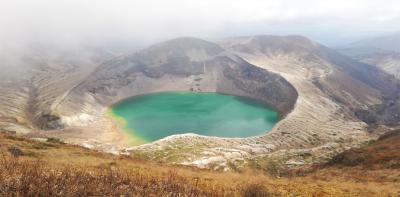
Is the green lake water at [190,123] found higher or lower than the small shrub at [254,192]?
higher

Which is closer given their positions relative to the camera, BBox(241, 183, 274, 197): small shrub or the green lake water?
BBox(241, 183, 274, 197): small shrub

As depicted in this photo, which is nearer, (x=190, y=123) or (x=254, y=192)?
(x=254, y=192)

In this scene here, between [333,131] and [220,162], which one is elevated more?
[333,131]

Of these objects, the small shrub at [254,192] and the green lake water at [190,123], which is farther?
the green lake water at [190,123]

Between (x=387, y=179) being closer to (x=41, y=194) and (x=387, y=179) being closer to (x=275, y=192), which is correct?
(x=275, y=192)

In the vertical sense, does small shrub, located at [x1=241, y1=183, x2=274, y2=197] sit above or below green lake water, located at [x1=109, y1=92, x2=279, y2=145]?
below

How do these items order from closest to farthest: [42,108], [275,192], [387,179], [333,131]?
[275,192] < [387,179] < [333,131] < [42,108]

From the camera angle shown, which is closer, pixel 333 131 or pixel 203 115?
pixel 333 131

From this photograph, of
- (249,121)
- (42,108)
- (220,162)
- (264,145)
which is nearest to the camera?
(220,162)

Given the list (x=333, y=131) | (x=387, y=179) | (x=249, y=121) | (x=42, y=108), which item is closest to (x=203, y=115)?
(x=249, y=121)

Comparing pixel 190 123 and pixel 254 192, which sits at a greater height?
pixel 190 123

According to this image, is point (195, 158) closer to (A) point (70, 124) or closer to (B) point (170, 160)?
(B) point (170, 160)
